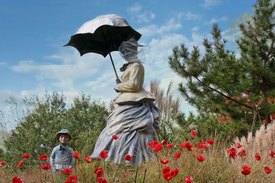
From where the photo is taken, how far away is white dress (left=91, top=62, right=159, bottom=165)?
674cm

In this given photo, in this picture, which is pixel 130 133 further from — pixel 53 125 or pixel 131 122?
pixel 53 125

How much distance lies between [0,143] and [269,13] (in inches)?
439

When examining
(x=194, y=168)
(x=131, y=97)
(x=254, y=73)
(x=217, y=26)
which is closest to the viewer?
(x=194, y=168)

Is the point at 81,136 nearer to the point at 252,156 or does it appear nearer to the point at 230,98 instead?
the point at 230,98

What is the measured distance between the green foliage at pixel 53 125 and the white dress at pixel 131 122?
7.01 meters

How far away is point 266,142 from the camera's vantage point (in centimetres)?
629

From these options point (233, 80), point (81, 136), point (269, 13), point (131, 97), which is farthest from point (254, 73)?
point (131, 97)

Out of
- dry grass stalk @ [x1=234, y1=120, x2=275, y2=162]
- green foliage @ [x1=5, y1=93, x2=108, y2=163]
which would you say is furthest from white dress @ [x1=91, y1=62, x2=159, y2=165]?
green foliage @ [x1=5, y1=93, x2=108, y2=163]

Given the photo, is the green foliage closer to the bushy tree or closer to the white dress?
the bushy tree

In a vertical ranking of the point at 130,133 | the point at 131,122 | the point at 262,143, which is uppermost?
the point at 131,122

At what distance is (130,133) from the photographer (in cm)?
687

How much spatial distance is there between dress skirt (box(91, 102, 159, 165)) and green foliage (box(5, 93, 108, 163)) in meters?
7.05

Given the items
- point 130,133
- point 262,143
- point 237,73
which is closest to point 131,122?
point 130,133

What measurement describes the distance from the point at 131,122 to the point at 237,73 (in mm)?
8985
